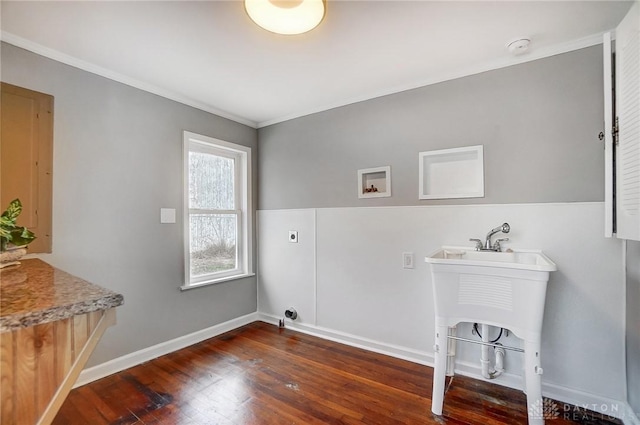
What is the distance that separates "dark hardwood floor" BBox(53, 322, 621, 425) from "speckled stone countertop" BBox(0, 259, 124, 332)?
114cm

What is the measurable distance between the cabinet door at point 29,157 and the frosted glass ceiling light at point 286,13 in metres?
1.60

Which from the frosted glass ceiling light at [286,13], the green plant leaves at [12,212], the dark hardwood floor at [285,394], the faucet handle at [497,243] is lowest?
the dark hardwood floor at [285,394]

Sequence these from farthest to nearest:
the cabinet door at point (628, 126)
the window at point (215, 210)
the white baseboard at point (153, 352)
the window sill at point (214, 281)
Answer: the window at point (215, 210) → the window sill at point (214, 281) → the white baseboard at point (153, 352) → the cabinet door at point (628, 126)

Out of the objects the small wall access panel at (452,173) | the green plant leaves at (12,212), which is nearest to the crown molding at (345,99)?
the small wall access panel at (452,173)

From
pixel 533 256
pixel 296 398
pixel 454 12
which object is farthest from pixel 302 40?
pixel 296 398

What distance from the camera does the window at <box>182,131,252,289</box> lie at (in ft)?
9.32

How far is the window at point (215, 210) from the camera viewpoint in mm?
2842

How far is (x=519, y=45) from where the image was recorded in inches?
73.2

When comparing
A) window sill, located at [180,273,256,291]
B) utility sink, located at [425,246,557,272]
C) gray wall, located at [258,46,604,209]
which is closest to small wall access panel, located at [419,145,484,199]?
gray wall, located at [258,46,604,209]

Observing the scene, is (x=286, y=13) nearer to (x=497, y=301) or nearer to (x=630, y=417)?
(x=497, y=301)

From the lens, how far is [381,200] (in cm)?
258

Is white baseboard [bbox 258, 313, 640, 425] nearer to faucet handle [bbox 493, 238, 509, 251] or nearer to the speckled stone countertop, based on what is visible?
faucet handle [bbox 493, 238, 509, 251]

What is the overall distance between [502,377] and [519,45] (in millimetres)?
2198

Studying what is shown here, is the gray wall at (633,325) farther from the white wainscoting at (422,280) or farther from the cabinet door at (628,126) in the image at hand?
the cabinet door at (628,126)
